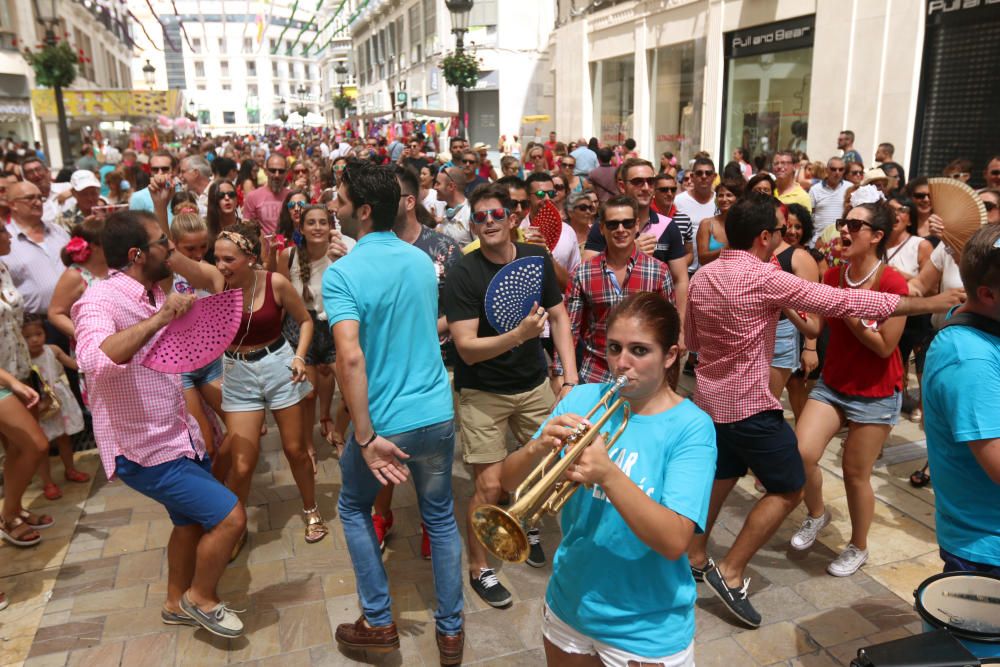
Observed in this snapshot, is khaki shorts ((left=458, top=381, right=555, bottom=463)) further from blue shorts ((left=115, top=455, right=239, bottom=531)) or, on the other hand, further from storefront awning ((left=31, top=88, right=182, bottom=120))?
storefront awning ((left=31, top=88, right=182, bottom=120))

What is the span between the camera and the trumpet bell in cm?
174

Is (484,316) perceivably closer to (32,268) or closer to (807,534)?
(807,534)

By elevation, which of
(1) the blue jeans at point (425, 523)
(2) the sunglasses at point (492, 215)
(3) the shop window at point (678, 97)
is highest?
(3) the shop window at point (678, 97)

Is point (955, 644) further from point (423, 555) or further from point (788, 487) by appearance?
point (423, 555)

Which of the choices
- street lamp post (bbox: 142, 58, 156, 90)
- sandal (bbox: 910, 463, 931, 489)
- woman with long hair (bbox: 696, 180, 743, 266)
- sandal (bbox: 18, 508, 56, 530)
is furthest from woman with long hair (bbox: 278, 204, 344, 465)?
street lamp post (bbox: 142, 58, 156, 90)

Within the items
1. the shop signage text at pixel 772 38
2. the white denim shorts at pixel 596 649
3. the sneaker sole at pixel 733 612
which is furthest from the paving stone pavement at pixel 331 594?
the shop signage text at pixel 772 38

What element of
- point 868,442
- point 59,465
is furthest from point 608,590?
point 59,465

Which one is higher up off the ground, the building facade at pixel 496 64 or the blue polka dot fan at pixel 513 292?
the building facade at pixel 496 64

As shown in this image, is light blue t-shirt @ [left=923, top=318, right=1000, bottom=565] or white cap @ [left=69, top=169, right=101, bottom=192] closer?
light blue t-shirt @ [left=923, top=318, right=1000, bottom=565]

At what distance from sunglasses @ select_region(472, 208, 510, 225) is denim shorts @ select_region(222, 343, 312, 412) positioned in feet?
4.68

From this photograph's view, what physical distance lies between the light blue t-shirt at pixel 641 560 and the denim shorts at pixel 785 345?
2.86 metres

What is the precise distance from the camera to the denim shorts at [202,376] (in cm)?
422

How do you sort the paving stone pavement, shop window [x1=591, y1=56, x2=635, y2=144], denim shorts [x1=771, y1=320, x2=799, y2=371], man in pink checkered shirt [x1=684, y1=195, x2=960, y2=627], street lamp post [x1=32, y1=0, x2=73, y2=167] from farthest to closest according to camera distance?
shop window [x1=591, y1=56, x2=635, y2=144] < street lamp post [x1=32, y1=0, x2=73, y2=167] < denim shorts [x1=771, y1=320, x2=799, y2=371] < the paving stone pavement < man in pink checkered shirt [x1=684, y1=195, x2=960, y2=627]

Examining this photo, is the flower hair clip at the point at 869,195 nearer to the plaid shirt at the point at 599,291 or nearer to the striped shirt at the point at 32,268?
the plaid shirt at the point at 599,291
